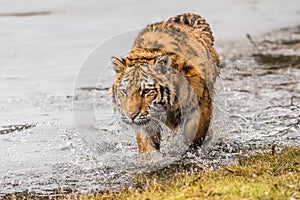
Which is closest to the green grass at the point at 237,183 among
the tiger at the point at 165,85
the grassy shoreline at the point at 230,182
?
the grassy shoreline at the point at 230,182

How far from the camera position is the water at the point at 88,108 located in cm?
655

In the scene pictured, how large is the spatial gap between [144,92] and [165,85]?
0.65 ft

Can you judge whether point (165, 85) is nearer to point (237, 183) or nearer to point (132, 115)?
point (132, 115)

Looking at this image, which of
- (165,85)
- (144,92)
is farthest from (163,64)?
(144,92)

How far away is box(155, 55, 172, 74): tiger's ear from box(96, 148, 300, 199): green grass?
0.92 meters

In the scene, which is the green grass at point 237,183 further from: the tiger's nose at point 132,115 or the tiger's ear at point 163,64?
the tiger's ear at point 163,64

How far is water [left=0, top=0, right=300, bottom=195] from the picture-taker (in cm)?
655

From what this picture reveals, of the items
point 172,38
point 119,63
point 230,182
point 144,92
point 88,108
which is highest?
point 172,38

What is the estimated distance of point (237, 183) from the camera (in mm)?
5387

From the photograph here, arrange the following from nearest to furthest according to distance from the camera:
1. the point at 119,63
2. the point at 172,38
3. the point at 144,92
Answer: the point at 144,92, the point at 119,63, the point at 172,38

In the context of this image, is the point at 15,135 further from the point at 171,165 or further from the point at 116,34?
the point at 116,34

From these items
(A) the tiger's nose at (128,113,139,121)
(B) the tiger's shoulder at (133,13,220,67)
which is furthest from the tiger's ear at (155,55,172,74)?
(A) the tiger's nose at (128,113,139,121)

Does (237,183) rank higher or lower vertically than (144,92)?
lower

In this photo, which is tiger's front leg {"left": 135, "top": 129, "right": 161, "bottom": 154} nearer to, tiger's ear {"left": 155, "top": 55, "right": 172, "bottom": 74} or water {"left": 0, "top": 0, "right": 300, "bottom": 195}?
water {"left": 0, "top": 0, "right": 300, "bottom": 195}
